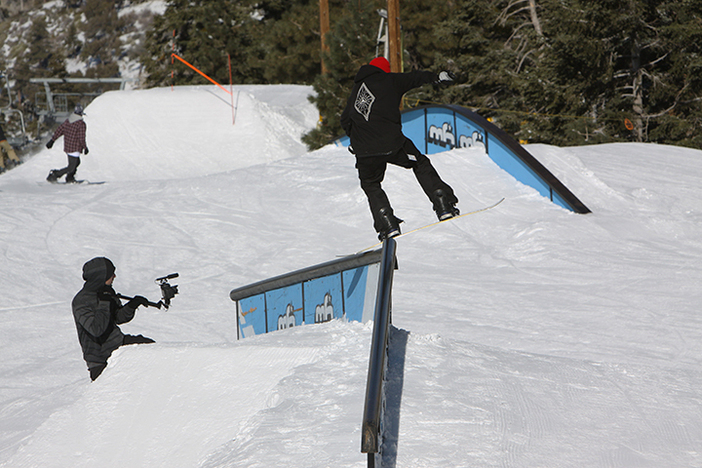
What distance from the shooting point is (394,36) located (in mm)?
13703

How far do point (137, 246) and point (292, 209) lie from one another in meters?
2.93

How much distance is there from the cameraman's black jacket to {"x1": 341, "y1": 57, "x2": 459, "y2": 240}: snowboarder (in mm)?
2363

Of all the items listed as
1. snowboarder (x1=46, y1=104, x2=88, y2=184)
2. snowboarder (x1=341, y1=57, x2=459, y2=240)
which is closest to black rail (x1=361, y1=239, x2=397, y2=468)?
snowboarder (x1=341, y1=57, x2=459, y2=240)

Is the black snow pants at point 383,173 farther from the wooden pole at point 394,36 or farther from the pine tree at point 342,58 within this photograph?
the pine tree at point 342,58

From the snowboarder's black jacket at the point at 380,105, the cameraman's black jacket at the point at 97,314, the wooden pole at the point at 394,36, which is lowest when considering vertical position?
the cameraman's black jacket at the point at 97,314

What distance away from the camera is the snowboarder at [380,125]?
18.7ft

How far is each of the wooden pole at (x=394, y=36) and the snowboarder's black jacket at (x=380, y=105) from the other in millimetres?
8149

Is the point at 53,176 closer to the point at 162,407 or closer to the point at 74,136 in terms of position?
the point at 74,136

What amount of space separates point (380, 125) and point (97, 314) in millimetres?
2795

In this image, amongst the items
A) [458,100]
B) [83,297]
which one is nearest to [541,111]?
[458,100]

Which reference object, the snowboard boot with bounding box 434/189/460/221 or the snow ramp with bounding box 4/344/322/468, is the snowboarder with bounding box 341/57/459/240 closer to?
the snowboard boot with bounding box 434/189/460/221

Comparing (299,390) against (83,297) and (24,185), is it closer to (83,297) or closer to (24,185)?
(83,297)

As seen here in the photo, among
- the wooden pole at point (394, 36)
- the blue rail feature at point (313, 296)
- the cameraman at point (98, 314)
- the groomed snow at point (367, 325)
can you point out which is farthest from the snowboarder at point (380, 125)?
the wooden pole at point (394, 36)

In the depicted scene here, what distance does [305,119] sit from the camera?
2339cm
